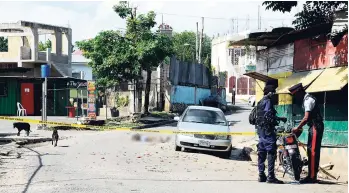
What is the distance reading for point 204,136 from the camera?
1326 cm

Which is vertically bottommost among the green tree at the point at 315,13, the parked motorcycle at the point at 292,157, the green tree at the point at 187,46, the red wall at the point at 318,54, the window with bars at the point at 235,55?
the parked motorcycle at the point at 292,157

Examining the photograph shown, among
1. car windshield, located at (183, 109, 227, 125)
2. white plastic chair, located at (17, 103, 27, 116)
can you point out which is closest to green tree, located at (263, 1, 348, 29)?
car windshield, located at (183, 109, 227, 125)

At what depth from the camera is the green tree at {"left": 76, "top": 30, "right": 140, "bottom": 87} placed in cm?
2689

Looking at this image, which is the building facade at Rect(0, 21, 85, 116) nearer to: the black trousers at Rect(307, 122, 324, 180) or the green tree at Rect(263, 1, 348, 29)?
the green tree at Rect(263, 1, 348, 29)

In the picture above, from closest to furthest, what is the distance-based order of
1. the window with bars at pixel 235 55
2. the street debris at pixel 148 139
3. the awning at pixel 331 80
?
the awning at pixel 331 80 → the street debris at pixel 148 139 → the window with bars at pixel 235 55

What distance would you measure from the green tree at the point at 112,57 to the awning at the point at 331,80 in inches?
632

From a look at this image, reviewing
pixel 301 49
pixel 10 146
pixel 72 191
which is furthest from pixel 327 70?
pixel 10 146

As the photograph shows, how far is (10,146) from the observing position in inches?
562

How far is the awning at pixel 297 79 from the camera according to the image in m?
12.5

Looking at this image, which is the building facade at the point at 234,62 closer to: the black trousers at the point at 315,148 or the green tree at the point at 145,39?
the green tree at the point at 145,39

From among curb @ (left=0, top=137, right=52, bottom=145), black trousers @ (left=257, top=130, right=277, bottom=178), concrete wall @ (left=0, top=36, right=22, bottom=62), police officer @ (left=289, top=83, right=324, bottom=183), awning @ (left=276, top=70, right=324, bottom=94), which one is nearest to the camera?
black trousers @ (left=257, top=130, right=277, bottom=178)

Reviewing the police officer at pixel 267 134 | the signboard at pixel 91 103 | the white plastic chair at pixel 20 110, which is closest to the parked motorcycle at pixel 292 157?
the police officer at pixel 267 134

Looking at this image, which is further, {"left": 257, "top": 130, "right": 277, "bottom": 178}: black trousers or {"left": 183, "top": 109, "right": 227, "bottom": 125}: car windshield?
{"left": 183, "top": 109, "right": 227, "bottom": 125}: car windshield

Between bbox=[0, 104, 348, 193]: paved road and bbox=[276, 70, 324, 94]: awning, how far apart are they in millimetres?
2523
